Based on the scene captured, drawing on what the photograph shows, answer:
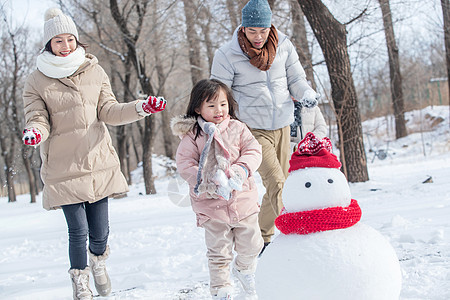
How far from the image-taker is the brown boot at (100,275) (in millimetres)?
2871

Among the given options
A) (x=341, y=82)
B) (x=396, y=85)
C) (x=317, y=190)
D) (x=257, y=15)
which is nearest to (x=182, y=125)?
(x=257, y=15)

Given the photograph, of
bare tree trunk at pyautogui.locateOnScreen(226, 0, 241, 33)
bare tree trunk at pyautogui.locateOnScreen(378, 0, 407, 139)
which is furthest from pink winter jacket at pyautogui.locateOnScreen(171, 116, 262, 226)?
bare tree trunk at pyautogui.locateOnScreen(378, 0, 407, 139)

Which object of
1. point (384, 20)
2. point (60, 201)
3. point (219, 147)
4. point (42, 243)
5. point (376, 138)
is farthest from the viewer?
point (376, 138)

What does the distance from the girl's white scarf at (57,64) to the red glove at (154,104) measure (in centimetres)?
55

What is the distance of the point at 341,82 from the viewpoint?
6840 millimetres

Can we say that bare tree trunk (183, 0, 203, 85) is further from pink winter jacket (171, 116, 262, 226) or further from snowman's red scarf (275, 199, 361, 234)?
snowman's red scarf (275, 199, 361, 234)

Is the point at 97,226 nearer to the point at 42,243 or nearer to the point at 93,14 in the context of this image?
the point at 42,243

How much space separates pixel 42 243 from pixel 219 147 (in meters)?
3.62

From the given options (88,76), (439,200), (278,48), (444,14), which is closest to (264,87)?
(278,48)

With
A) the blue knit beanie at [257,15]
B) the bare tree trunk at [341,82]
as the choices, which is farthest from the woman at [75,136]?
the bare tree trunk at [341,82]

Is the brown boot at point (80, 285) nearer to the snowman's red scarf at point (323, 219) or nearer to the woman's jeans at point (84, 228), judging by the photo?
the woman's jeans at point (84, 228)

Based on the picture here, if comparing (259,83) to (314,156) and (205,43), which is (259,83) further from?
(205,43)

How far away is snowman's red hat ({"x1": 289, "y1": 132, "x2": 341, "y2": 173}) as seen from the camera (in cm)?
165

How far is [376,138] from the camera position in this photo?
21547 mm
